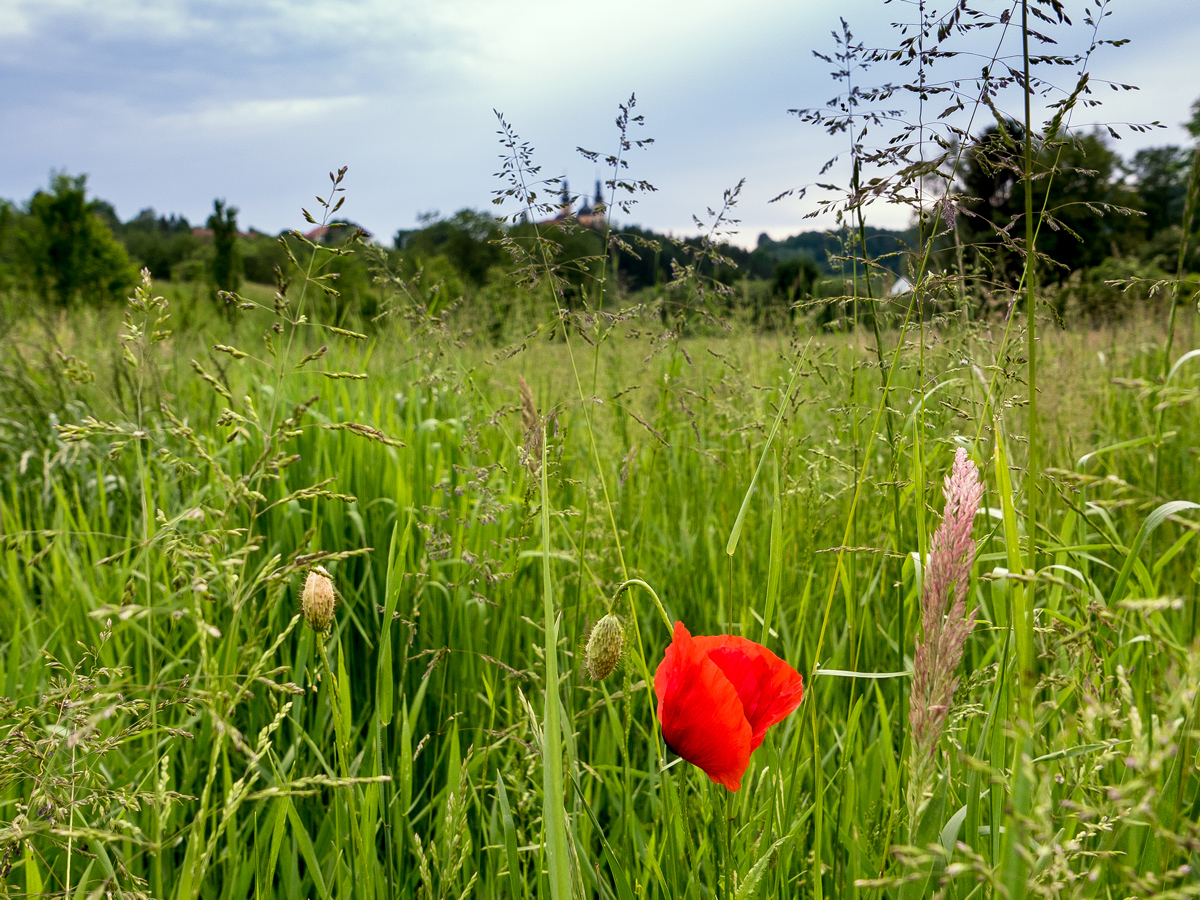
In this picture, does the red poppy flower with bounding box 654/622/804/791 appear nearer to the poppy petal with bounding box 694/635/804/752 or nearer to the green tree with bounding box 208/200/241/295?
the poppy petal with bounding box 694/635/804/752

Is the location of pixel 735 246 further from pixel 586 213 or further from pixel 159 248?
pixel 159 248

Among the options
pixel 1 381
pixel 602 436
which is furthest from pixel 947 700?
pixel 1 381

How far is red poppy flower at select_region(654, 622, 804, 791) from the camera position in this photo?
795 mm

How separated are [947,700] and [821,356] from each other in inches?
53.5

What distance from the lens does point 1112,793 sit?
438mm

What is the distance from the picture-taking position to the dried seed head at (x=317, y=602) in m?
0.80

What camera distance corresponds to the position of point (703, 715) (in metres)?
0.80

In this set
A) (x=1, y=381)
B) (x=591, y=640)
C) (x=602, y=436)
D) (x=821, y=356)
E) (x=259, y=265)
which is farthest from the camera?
(x=259, y=265)

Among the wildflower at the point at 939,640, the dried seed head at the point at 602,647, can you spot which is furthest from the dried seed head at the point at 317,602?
the wildflower at the point at 939,640

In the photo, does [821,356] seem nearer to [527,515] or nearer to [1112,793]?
[527,515]

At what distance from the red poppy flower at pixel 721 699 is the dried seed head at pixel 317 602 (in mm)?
397

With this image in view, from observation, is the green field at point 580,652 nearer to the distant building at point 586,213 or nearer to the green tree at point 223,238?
the distant building at point 586,213

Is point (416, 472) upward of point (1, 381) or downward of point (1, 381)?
downward

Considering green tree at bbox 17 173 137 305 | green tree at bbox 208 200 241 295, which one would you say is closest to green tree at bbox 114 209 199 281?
green tree at bbox 17 173 137 305
